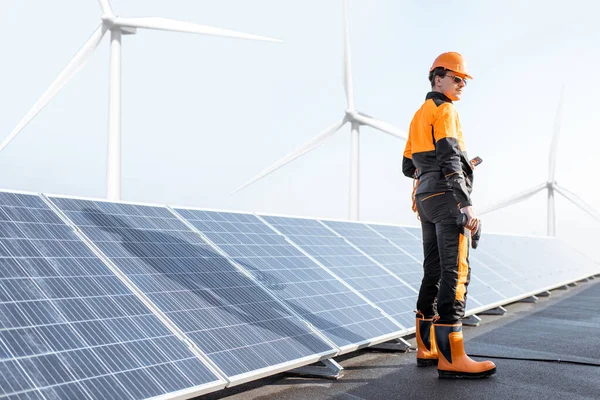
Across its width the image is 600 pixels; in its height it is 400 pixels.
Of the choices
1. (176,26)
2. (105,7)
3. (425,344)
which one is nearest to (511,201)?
(176,26)

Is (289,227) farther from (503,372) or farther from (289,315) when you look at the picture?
(503,372)

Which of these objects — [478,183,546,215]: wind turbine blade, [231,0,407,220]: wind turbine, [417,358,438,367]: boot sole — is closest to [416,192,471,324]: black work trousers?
[417,358,438,367]: boot sole

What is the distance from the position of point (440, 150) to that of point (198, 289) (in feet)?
8.75

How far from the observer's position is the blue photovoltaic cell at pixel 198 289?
5125 mm

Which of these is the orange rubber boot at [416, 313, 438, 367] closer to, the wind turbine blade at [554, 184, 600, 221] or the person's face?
the person's face

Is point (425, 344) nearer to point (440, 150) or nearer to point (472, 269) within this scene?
point (440, 150)

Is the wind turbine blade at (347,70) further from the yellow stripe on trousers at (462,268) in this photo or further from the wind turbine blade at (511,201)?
the yellow stripe on trousers at (462,268)

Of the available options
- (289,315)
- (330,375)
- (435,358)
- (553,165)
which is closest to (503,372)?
(435,358)

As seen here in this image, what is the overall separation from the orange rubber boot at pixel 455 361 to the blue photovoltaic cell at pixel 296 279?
37.7 inches

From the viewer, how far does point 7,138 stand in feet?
57.4

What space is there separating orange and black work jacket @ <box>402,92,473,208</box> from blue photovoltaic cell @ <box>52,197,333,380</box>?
1943mm

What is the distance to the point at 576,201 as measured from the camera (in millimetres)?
34875

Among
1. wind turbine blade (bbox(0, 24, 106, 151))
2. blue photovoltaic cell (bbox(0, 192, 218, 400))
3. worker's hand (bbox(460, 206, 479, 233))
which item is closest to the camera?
blue photovoltaic cell (bbox(0, 192, 218, 400))

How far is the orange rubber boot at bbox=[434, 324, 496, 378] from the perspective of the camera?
5.58 metres
